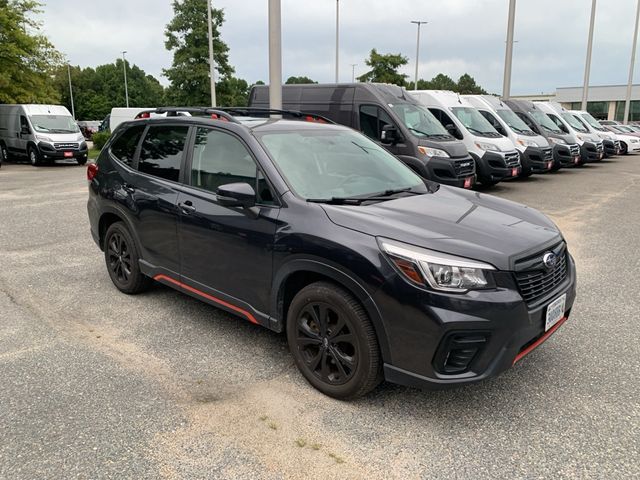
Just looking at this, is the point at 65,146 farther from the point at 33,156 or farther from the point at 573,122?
the point at 573,122

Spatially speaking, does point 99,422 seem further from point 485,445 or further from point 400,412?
point 485,445

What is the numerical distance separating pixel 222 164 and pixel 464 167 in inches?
319

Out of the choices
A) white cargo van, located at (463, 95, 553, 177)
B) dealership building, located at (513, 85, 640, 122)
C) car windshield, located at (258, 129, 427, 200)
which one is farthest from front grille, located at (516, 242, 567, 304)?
dealership building, located at (513, 85, 640, 122)

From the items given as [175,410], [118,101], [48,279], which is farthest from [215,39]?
[118,101]

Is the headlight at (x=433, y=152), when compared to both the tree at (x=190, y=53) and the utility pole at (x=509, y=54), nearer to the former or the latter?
the utility pole at (x=509, y=54)

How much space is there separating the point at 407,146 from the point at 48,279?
295 inches

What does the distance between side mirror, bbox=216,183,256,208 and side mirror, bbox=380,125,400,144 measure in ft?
25.7

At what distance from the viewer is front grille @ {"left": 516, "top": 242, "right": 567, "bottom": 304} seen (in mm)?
2916

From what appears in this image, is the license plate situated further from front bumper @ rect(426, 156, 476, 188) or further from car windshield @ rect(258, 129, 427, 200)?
front bumper @ rect(426, 156, 476, 188)

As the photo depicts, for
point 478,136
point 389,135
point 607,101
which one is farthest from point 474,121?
point 607,101

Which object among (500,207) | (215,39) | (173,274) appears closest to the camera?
(500,207)

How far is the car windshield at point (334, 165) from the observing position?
143 inches

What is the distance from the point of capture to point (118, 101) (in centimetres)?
A: 8850

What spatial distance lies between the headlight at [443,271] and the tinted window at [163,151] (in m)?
2.30
